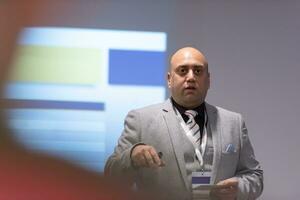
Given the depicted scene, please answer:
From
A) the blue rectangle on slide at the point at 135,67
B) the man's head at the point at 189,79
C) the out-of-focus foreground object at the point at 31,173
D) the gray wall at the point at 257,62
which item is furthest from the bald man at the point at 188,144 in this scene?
the gray wall at the point at 257,62

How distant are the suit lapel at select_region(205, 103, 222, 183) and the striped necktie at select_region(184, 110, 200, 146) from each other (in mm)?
45

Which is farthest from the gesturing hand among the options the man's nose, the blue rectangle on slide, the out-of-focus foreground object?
the blue rectangle on slide

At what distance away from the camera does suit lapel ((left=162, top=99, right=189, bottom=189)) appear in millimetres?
1348

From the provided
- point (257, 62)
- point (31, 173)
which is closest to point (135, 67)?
point (257, 62)

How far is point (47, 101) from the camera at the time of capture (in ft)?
5.70

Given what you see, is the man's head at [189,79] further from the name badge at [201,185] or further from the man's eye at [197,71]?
the name badge at [201,185]

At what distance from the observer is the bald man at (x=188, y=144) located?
1.33m

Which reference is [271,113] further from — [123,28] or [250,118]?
[123,28]

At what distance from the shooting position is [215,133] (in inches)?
55.1

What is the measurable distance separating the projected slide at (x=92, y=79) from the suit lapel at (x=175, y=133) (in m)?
0.32

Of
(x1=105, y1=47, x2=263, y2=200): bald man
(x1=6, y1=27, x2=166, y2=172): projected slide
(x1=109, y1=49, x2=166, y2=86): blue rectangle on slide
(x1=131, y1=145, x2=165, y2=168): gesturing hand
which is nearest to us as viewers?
(x1=131, y1=145, x2=165, y2=168): gesturing hand

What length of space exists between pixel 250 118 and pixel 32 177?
4.38ft

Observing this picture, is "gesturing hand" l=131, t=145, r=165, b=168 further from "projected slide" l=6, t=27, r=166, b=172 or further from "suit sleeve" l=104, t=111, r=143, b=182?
"projected slide" l=6, t=27, r=166, b=172

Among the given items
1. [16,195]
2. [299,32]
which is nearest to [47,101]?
[16,195]
